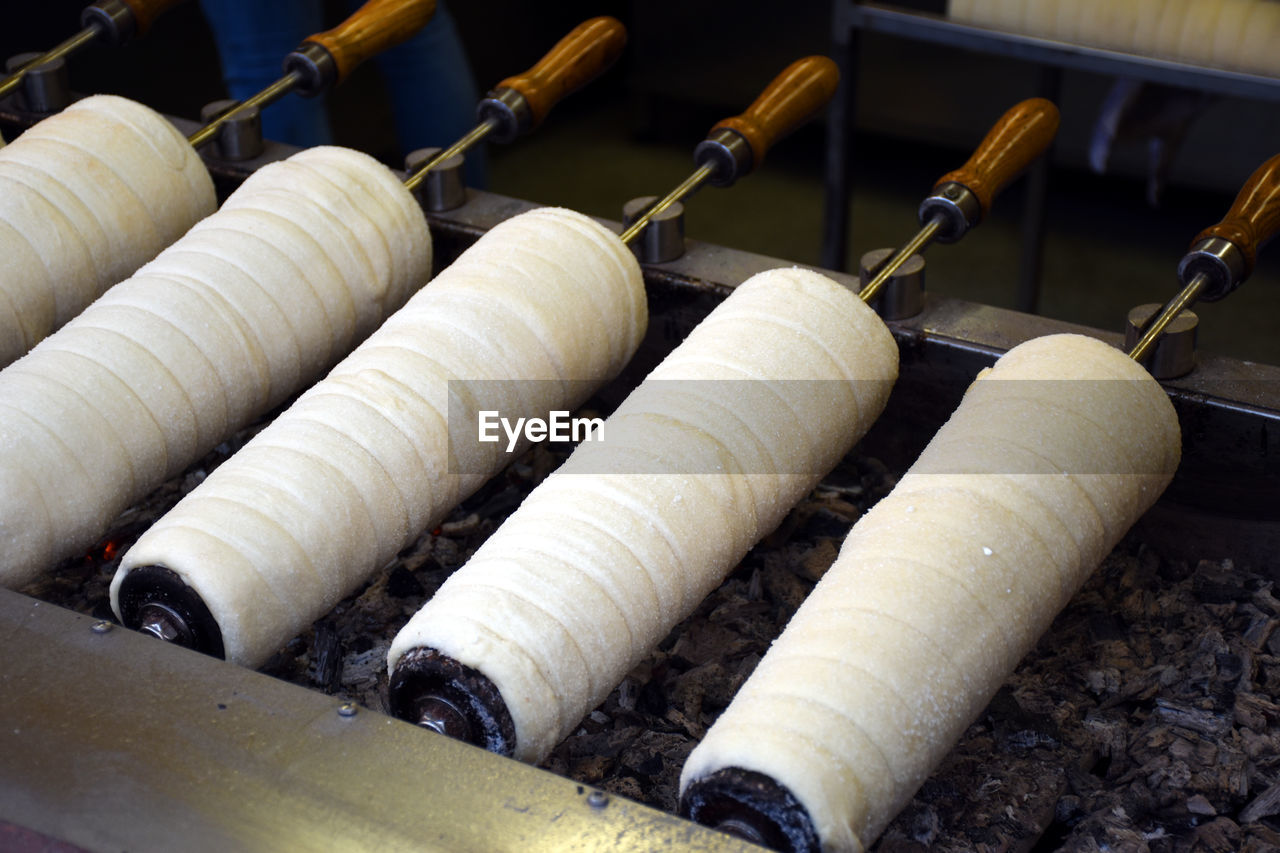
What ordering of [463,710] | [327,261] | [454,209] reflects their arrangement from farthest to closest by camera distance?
[454,209] < [327,261] < [463,710]

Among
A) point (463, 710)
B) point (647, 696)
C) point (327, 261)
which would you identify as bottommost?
point (647, 696)

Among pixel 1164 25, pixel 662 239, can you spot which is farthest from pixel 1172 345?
pixel 1164 25

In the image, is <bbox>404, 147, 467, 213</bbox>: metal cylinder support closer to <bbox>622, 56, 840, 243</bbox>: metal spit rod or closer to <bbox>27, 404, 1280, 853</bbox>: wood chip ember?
<bbox>622, 56, 840, 243</bbox>: metal spit rod

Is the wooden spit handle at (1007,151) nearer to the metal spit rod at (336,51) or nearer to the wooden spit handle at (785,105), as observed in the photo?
the wooden spit handle at (785,105)

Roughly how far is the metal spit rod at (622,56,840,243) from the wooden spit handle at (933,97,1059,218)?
225 millimetres

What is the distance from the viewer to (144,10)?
6.07ft

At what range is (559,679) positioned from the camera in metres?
1.02

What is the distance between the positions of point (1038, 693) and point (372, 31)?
1.14m

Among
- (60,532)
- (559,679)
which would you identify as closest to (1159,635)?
(559,679)

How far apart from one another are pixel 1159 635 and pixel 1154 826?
25cm

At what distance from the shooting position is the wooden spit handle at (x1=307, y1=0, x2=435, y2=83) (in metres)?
1.73

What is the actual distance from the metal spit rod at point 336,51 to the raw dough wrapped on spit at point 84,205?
13cm

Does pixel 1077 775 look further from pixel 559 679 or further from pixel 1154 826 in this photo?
pixel 559 679

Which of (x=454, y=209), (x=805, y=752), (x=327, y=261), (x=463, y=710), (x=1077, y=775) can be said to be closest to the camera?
(x=805, y=752)
